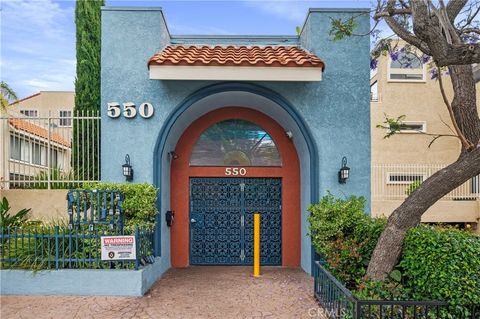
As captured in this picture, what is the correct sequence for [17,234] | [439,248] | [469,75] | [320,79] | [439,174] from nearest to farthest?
1. [439,248]
2. [439,174]
3. [469,75]
4. [17,234]
5. [320,79]

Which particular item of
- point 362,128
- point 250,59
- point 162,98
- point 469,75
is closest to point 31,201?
point 162,98

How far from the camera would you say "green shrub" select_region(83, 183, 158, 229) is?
6691mm

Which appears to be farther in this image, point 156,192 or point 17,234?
point 156,192

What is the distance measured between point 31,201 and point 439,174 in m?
8.32

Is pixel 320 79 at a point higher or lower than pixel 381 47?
lower

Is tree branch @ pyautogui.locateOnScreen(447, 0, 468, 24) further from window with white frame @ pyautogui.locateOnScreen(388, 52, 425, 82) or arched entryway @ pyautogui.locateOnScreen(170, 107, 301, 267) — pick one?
window with white frame @ pyautogui.locateOnScreen(388, 52, 425, 82)

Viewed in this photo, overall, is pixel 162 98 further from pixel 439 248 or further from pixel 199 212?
pixel 439 248

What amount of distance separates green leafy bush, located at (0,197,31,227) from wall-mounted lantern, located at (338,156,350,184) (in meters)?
6.70

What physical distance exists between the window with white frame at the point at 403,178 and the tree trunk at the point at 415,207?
10.2 meters

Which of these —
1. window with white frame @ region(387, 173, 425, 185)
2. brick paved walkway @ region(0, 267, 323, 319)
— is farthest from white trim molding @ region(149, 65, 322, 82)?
window with white frame @ region(387, 173, 425, 185)

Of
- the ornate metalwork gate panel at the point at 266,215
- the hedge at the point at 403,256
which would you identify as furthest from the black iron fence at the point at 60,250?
the hedge at the point at 403,256

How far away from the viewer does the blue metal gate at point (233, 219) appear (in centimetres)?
872

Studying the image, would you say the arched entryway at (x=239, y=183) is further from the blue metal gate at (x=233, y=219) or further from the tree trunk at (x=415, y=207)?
the tree trunk at (x=415, y=207)

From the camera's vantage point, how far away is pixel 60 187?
28.2 feet
